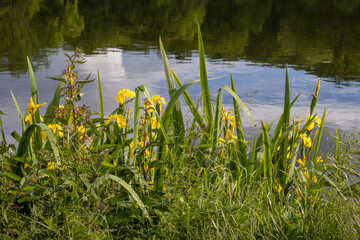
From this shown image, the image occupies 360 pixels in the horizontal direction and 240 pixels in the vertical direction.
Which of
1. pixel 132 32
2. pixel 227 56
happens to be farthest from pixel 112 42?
pixel 227 56

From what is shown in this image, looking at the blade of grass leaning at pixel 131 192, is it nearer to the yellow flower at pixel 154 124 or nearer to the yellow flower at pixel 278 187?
the yellow flower at pixel 154 124

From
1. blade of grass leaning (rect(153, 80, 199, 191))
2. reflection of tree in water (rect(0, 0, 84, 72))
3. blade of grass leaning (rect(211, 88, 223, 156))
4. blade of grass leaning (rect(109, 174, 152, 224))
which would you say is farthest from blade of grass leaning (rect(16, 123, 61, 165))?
reflection of tree in water (rect(0, 0, 84, 72))

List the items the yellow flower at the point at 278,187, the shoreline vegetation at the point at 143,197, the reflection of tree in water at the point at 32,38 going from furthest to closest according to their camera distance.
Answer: the reflection of tree in water at the point at 32,38 < the yellow flower at the point at 278,187 < the shoreline vegetation at the point at 143,197

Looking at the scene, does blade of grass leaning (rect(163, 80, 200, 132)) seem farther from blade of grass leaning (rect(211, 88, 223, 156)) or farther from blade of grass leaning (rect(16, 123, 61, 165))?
blade of grass leaning (rect(16, 123, 61, 165))

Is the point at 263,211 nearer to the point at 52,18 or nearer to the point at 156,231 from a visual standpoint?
the point at 156,231

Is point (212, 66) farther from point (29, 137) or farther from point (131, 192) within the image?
point (131, 192)

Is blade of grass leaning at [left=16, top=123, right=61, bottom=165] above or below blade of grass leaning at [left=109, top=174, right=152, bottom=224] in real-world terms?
above

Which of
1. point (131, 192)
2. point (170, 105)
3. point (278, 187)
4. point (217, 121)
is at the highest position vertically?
point (170, 105)

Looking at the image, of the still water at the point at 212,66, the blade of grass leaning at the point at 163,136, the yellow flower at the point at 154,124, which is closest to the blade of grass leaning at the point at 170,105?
the blade of grass leaning at the point at 163,136

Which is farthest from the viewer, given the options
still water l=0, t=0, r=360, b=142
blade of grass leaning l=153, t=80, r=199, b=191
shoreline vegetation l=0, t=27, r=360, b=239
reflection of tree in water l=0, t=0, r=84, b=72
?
reflection of tree in water l=0, t=0, r=84, b=72

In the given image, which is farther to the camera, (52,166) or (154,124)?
(154,124)

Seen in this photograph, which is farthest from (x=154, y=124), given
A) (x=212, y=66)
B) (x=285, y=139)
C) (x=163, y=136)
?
(x=212, y=66)

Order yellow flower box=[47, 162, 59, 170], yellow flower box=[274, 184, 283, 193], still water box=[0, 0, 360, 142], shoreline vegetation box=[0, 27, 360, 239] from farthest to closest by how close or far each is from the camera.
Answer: still water box=[0, 0, 360, 142] < yellow flower box=[274, 184, 283, 193] < yellow flower box=[47, 162, 59, 170] < shoreline vegetation box=[0, 27, 360, 239]

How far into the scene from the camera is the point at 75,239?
80.0 inches
